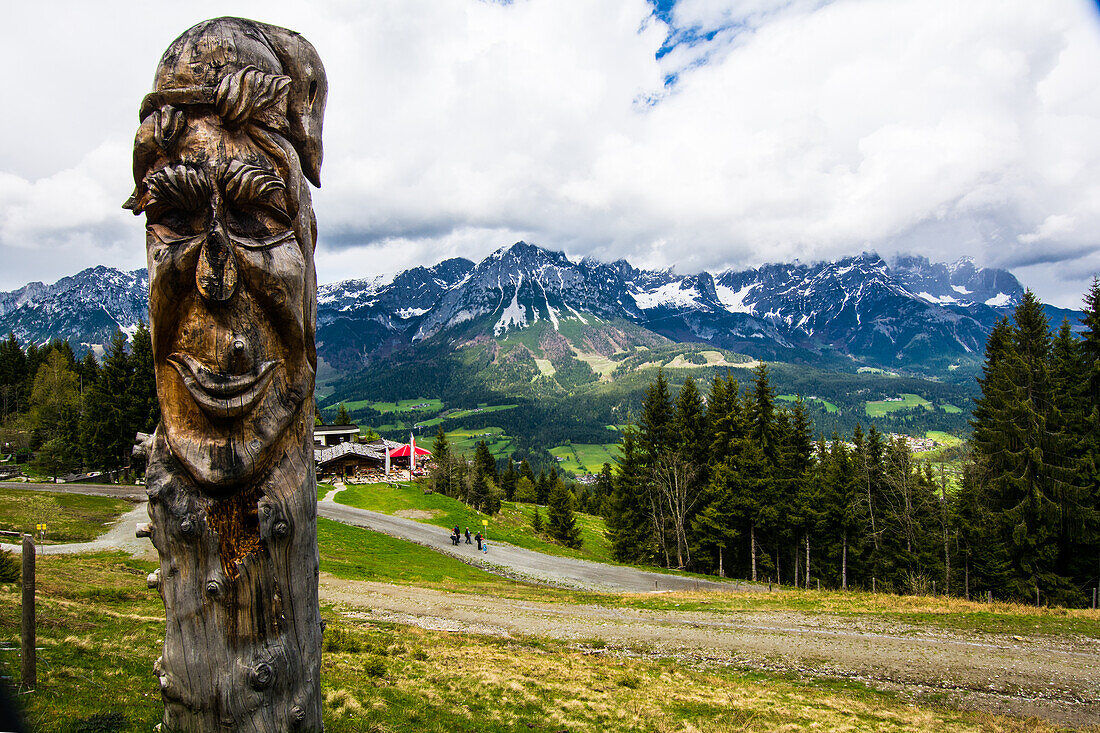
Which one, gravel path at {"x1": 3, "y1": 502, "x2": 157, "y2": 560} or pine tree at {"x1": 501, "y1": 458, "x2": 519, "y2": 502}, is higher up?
gravel path at {"x1": 3, "y1": 502, "x2": 157, "y2": 560}

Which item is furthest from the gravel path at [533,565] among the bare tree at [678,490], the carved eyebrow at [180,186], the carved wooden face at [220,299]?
the carved eyebrow at [180,186]

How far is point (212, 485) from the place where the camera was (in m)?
3.91

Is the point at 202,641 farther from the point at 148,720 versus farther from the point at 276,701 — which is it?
the point at 148,720

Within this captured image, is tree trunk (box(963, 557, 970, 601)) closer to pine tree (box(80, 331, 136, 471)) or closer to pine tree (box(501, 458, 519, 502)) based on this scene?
pine tree (box(80, 331, 136, 471))

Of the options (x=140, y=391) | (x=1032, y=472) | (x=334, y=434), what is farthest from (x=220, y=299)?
(x=334, y=434)

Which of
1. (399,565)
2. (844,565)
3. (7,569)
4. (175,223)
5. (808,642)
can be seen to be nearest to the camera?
(175,223)

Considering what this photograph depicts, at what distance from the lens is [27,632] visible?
639 cm

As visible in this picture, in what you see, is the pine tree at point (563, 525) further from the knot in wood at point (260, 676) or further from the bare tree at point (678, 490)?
the knot in wood at point (260, 676)

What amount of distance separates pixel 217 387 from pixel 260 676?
2.11 metres

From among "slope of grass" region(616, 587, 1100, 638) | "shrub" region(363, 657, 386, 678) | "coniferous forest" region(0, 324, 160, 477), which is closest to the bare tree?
"slope of grass" region(616, 587, 1100, 638)

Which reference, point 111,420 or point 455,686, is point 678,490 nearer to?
point 455,686

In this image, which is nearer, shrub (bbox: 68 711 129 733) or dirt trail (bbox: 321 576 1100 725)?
shrub (bbox: 68 711 129 733)

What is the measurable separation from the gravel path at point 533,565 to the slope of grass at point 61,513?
37.9 ft

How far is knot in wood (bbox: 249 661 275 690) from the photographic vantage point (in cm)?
391
